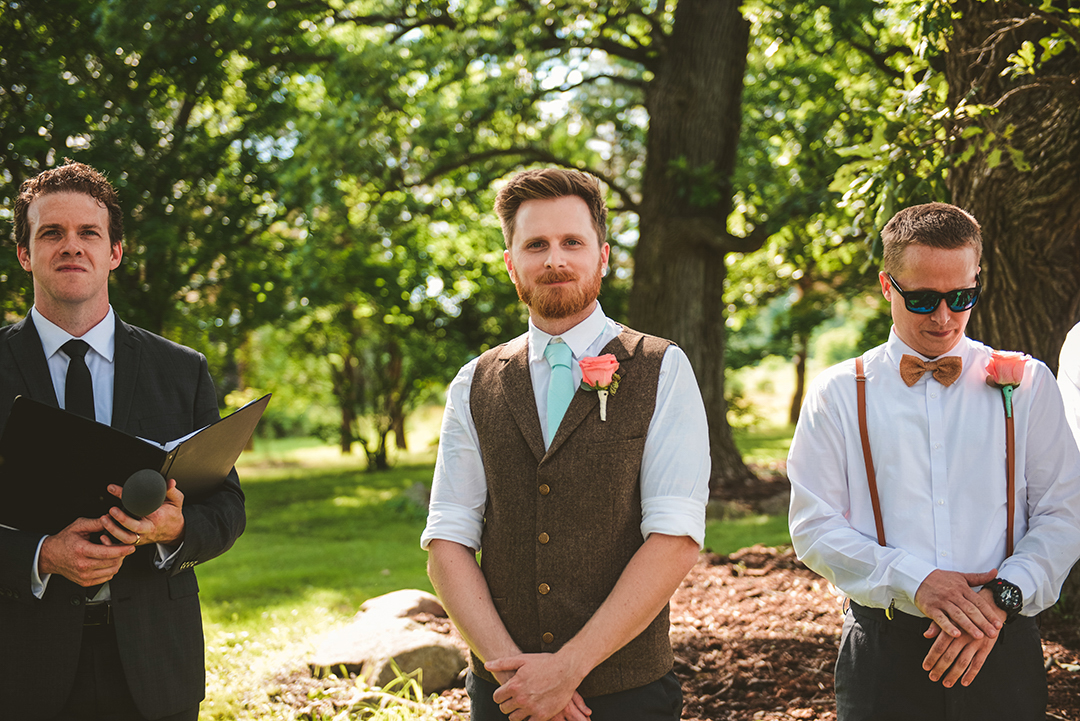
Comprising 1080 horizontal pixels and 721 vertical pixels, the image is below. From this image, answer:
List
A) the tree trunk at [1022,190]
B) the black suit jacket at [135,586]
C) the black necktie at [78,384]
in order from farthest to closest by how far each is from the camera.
Answer: 1. the tree trunk at [1022,190]
2. the black necktie at [78,384]
3. the black suit jacket at [135,586]

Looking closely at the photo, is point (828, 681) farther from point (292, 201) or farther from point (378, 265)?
point (378, 265)

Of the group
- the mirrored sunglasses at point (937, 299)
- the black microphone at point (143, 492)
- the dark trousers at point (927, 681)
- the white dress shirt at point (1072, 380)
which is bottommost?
the dark trousers at point (927, 681)

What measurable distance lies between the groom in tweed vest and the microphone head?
712 mm

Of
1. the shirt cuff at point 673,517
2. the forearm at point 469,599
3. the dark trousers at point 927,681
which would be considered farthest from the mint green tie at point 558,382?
the dark trousers at point 927,681

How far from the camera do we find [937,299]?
2.29 m

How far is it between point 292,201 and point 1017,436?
8158 millimetres

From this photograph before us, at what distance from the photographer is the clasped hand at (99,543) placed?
2082 mm

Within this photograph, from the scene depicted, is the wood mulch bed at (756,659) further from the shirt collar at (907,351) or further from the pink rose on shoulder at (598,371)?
the pink rose on shoulder at (598,371)

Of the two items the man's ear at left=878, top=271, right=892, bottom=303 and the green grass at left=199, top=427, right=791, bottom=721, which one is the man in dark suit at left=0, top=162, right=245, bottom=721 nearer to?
the green grass at left=199, top=427, right=791, bottom=721

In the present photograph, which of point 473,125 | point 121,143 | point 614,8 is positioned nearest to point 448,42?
point 473,125

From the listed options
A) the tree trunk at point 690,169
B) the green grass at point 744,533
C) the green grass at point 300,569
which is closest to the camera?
the green grass at point 300,569

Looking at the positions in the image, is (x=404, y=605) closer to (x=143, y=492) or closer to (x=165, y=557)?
(x=165, y=557)

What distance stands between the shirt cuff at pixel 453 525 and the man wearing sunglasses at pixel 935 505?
982 mm

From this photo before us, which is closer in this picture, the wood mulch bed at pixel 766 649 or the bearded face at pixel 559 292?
the bearded face at pixel 559 292
